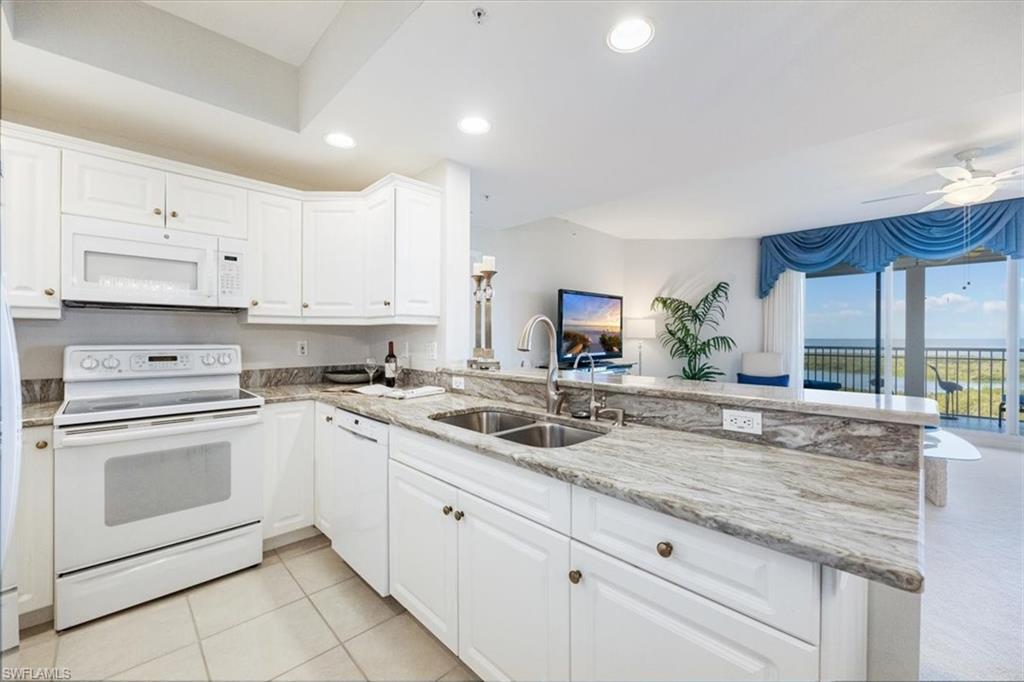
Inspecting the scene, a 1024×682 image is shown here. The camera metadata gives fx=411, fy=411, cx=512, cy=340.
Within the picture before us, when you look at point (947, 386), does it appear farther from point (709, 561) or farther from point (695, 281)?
point (709, 561)

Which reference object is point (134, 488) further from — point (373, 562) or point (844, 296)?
point (844, 296)

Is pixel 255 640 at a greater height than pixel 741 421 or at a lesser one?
lesser

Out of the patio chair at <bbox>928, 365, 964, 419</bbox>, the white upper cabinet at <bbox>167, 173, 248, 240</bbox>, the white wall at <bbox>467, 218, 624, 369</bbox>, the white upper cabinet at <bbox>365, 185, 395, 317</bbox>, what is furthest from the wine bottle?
the patio chair at <bbox>928, 365, 964, 419</bbox>

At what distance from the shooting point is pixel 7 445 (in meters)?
0.62

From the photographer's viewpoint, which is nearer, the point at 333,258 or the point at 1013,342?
the point at 333,258

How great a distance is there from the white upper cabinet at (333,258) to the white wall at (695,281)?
4.57m

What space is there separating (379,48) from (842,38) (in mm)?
1695

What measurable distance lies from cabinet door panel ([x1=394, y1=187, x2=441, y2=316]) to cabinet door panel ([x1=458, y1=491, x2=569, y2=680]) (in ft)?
4.60

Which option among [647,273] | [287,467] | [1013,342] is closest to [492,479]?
[287,467]

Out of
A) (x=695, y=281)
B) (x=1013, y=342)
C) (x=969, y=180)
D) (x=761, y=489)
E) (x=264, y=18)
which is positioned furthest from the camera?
(x=695, y=281)

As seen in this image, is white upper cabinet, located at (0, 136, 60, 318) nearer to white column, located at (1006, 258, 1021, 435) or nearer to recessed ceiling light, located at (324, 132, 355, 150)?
recessed ceiling light, located at (324, 132, 355, 150)

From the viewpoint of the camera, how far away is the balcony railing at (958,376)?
4.70 metres

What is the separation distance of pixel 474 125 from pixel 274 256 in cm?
145

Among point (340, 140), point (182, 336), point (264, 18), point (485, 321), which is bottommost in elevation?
point (182, 336)
